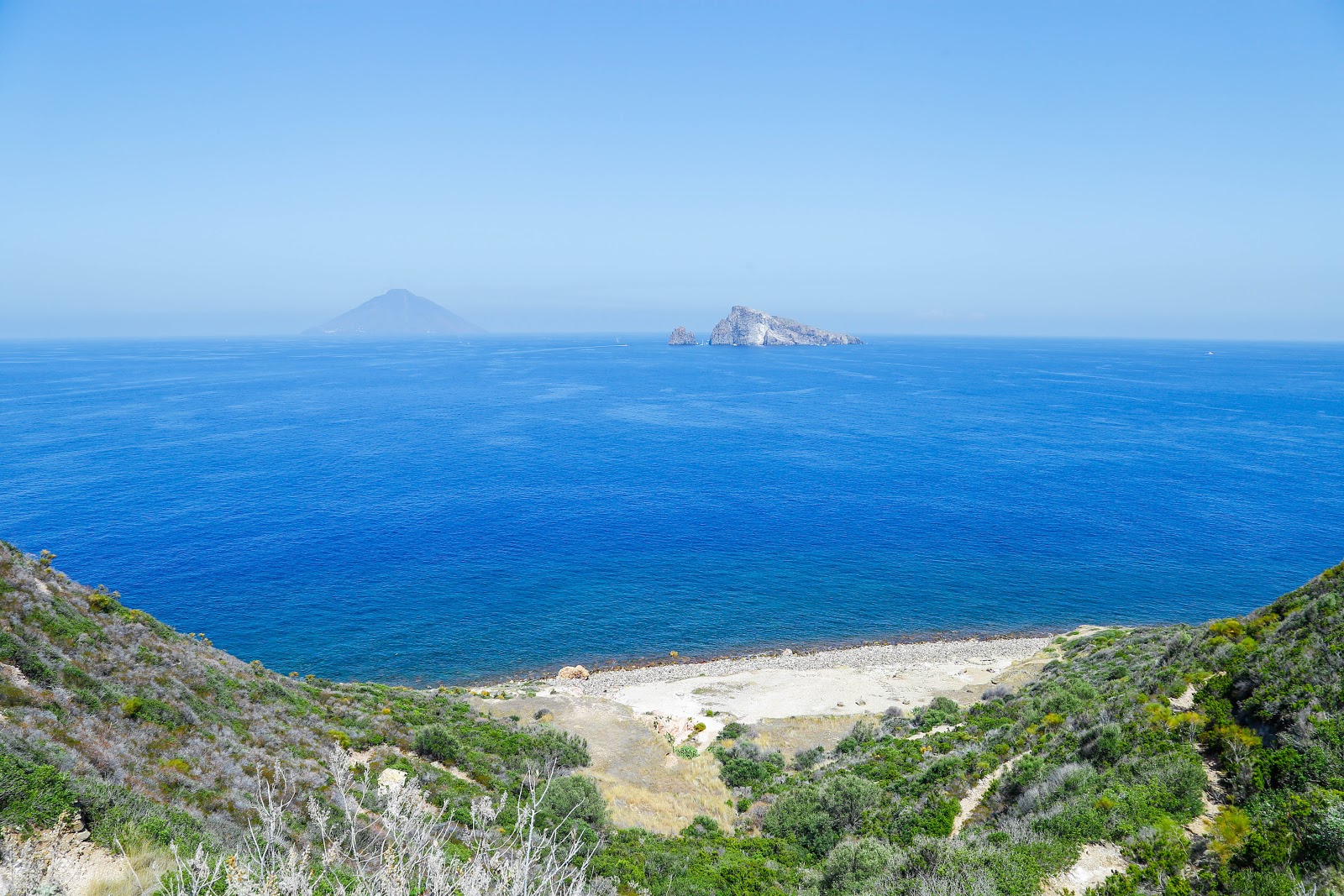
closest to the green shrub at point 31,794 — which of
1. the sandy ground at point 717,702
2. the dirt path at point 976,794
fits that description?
the sandy ground at point 717,702

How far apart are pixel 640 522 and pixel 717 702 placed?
28.3 m

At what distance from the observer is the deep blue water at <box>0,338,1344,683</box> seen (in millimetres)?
40062

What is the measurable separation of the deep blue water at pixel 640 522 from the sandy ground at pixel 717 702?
3.40m

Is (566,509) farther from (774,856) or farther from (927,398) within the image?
(927,398)

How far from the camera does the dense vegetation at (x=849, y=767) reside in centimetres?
951

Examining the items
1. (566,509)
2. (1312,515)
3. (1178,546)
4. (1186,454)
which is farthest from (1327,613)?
(1186,454)

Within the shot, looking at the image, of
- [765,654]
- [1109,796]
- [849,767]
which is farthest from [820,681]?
[1109,796]

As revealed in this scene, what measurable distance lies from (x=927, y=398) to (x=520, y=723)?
12155 centimetres

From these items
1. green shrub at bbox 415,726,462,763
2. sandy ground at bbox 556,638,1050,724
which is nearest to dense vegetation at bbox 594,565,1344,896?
green shrub at bbox 415,726,462,763

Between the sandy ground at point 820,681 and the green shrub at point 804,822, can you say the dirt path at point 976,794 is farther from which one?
the sandy ground at point 820,681

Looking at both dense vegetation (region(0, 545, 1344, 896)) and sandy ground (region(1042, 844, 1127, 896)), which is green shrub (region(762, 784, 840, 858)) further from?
sandy ground (region(1042, 844, 1127, 896))

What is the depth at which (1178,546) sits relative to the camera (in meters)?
51.0

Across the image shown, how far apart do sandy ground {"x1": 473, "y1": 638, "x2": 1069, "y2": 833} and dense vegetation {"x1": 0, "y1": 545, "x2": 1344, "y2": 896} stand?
66.1 inches

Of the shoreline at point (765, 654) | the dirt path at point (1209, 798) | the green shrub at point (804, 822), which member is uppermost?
the dirt path at point (1209, 798)
